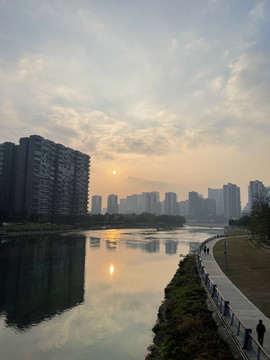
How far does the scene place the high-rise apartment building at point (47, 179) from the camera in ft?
477

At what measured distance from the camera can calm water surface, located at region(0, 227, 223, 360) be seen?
19.2 metres

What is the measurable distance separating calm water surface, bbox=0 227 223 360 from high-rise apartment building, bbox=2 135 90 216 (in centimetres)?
9766

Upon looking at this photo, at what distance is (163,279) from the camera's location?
39.2 meters

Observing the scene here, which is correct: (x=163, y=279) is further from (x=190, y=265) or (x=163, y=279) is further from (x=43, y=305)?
(x=43, y=305)

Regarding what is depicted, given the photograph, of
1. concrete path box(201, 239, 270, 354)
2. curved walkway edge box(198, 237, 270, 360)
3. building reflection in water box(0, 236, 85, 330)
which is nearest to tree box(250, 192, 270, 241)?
concrete path box(201, 239, 270, 354)

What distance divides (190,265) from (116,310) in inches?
565

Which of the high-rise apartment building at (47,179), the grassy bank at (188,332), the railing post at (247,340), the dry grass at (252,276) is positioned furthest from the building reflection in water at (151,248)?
the high-rise apartment building at (47,179)

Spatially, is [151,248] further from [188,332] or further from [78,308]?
[188,332]

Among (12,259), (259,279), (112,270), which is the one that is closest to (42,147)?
(12,259)

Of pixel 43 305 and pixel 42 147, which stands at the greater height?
pixel 42 147

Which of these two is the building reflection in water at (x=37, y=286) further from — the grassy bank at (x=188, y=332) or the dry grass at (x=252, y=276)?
the dry grass at (x=252, y=276)

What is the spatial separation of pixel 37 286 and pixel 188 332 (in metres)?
23.7

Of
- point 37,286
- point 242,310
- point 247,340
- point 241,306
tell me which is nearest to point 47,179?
point 37,286

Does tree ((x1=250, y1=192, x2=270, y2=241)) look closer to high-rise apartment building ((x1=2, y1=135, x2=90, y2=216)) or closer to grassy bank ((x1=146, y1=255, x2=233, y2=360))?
grassy bank ((x1=146, y1=255, x2=233, y2=360))
